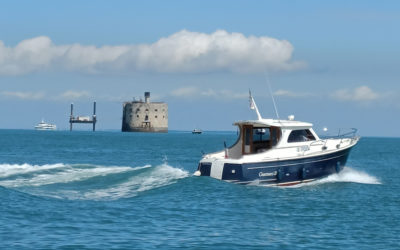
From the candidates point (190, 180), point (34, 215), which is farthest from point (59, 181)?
point (34, 215)

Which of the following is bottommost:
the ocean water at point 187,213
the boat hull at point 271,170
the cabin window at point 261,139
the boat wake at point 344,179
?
the ocean water at point 187,213

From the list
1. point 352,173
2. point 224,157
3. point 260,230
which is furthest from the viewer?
point 352,173

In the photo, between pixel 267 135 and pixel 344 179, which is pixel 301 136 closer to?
pixel 267 135

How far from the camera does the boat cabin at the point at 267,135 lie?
30031mm

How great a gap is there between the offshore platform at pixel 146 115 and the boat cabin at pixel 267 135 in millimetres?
134113

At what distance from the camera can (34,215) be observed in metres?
20.9

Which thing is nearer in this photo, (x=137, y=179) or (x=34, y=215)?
(x=34, y=215)

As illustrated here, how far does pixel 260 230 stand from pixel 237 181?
8.61m

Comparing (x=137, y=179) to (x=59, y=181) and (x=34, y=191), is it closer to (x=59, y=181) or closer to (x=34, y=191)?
(x=59, y=181)

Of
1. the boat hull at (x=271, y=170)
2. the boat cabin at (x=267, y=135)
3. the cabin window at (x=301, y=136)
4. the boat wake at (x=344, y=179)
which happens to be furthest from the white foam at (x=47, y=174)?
the boat wake at (x=344, y=179)

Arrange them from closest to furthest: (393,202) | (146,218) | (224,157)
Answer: (146,218)
(393,202)
(224,157)

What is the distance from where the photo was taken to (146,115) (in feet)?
543

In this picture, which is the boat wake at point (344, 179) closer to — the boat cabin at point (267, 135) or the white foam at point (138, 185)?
the boat cabin at point (267, 135)

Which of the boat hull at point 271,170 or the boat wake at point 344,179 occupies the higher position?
the boat hull at point 271,170
